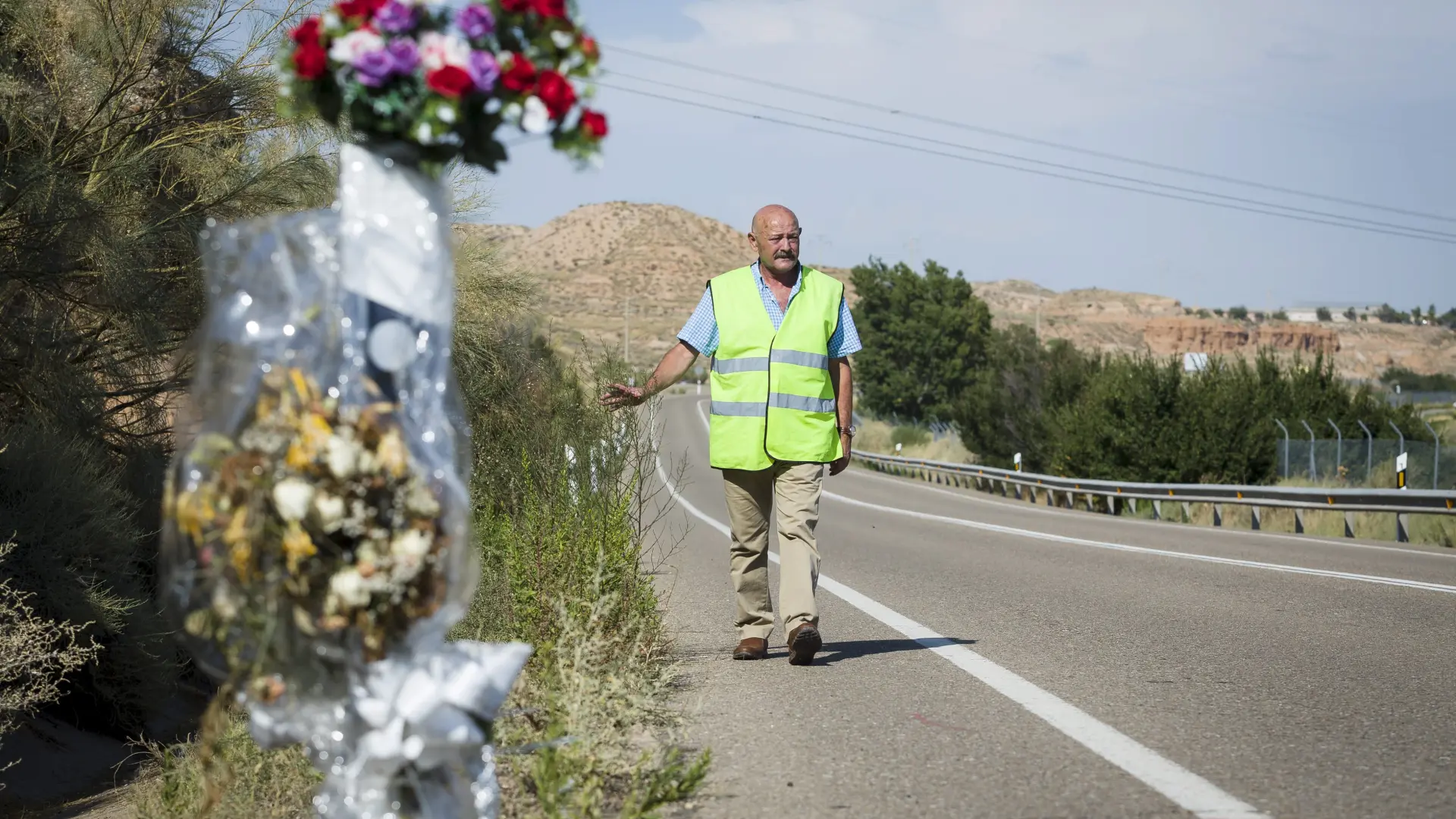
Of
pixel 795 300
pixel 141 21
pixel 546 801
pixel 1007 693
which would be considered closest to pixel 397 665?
pixel 546 801

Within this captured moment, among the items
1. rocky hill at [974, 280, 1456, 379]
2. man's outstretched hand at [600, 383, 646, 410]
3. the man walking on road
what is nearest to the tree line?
the man walking on road

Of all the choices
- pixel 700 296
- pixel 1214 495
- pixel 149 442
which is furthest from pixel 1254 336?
pixel 149 442

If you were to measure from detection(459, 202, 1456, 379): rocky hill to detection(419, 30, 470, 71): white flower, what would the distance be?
102 metres

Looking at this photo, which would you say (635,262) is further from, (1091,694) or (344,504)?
(344,504)

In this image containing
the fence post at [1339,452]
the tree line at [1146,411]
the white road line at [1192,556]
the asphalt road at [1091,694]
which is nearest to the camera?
the asphalt road at [1091,694]

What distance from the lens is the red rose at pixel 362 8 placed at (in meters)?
3.25

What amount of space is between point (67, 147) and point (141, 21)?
46.3 inches

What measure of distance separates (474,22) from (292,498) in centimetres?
111

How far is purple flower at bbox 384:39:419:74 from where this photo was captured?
10.5 feet

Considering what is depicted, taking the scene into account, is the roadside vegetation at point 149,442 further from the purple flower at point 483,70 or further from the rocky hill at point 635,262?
the rocky hill at point 635,262

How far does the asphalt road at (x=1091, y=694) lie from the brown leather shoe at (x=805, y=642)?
3.5 inches

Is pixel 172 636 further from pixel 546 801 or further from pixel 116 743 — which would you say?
pixel 546 801

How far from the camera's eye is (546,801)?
412 cm

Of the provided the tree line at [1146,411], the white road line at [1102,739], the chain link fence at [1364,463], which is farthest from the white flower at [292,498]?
the tree line at [1146,411]
